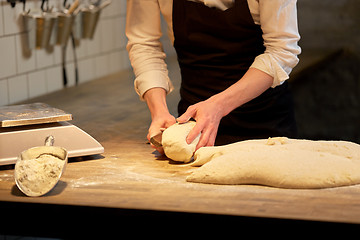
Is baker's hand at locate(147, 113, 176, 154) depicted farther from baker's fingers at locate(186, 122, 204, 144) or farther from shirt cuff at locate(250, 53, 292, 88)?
shirt cuff at locate(250, 53, 292, 88)

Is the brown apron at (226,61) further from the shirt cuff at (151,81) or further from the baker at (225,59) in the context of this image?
the shirt cuff at (151,81)

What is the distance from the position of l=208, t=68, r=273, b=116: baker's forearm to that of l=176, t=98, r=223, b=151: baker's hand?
3cm

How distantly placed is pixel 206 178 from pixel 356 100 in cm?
356

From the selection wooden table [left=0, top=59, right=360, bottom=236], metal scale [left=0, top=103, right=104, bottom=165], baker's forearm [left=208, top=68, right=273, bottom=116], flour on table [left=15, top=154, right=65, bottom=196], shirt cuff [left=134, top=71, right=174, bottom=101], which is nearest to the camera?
wooden table [left=0, top=59, right=360, bottom=236]

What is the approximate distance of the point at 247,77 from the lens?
1.51m

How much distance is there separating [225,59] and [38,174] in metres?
0.73

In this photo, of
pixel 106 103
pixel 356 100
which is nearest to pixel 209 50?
pixel 106 103

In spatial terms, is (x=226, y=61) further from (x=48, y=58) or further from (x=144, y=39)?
(x=48, y=58)

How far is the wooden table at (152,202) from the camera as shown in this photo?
102 cm

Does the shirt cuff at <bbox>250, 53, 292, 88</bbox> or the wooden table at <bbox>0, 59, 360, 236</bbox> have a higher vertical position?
the shirt cuff at <bbox>250, 53, 292, 88</bbox>

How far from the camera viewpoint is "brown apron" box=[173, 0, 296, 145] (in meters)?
1.64

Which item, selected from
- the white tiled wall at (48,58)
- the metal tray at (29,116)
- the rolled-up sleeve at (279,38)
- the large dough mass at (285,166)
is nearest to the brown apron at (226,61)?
the rolled-up sleeve at (279,38)

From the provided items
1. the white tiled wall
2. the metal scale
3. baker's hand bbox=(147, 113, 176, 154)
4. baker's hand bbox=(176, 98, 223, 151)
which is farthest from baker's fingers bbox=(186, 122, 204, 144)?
the white tiled wall

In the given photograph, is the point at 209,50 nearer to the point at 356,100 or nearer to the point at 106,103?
the point at 106,103
